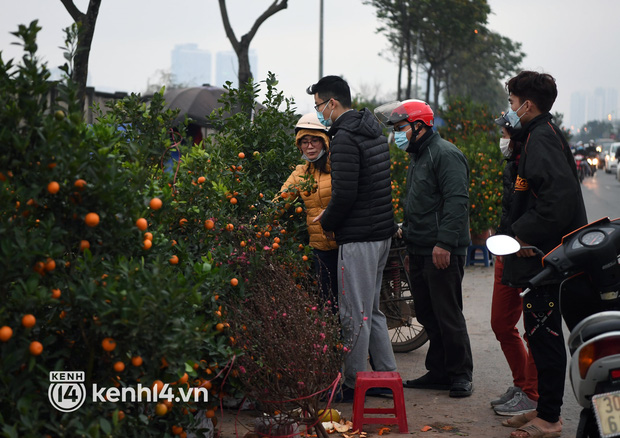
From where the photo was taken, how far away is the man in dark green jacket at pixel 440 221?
5.15 m

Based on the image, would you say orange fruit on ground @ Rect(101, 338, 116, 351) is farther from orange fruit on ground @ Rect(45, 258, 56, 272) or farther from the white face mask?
the white face mask

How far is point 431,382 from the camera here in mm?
5617

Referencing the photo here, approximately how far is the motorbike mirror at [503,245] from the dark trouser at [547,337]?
1022mm

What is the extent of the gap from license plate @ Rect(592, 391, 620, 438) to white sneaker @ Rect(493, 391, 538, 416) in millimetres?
1983

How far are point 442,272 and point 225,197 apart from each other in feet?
5.72

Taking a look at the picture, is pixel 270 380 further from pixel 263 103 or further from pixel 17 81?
pixel 263 103

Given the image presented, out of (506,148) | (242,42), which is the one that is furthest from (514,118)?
(242,42)

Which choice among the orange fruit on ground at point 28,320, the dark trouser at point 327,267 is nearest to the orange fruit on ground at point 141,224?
the orange fruit on ground at point 28,320

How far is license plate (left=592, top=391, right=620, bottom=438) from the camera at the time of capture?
2.90 meters

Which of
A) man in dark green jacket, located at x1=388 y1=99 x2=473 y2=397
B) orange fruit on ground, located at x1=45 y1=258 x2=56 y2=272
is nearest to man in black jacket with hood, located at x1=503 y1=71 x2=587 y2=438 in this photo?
man in dark green jacket, located at x1=388 y1=99 x2=473 y2=397

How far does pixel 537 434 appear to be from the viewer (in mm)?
4410

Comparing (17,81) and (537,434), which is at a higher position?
(17,81)

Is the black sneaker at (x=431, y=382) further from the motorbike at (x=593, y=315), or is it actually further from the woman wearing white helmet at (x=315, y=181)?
the motorbike at (x=593, y=315)

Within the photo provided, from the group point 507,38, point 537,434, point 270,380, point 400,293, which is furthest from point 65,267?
point 507,38
